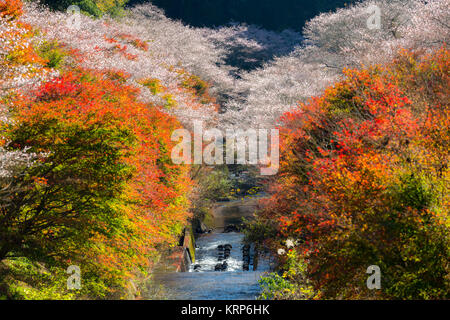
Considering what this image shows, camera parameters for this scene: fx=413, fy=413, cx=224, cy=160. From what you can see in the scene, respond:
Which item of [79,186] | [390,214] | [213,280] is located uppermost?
[79,186]

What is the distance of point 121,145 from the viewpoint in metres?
11.3

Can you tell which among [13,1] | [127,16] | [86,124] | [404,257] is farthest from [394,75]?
[127,16]

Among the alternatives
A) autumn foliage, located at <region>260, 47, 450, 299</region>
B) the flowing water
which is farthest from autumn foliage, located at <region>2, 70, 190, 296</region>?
autumn foliage, located at <region>260, 47, 450, 299</region>

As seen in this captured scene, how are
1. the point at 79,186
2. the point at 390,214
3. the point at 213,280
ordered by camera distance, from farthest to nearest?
A: the point at 213,280
the point at 79,186
the point at 390,214

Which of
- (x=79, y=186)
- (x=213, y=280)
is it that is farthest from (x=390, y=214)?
(x=213, y=280)

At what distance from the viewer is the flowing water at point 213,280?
1416cm

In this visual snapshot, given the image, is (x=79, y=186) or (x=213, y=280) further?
(x=213, y=280)

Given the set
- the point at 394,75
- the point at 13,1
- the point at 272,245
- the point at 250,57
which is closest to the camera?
the point at 394,75

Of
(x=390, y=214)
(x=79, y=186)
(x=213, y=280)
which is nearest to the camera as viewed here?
(x=390, y=214)

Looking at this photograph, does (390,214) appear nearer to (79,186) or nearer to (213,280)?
(79,186)

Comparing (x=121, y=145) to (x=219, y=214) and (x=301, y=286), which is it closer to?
(x=301, y=286)

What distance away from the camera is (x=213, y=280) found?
17062 millimetres

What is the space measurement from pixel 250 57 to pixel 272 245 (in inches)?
1556

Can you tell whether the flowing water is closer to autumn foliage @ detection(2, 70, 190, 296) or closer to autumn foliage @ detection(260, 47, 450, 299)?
autumn foliage @ detection(2, 70, 190, 296)
